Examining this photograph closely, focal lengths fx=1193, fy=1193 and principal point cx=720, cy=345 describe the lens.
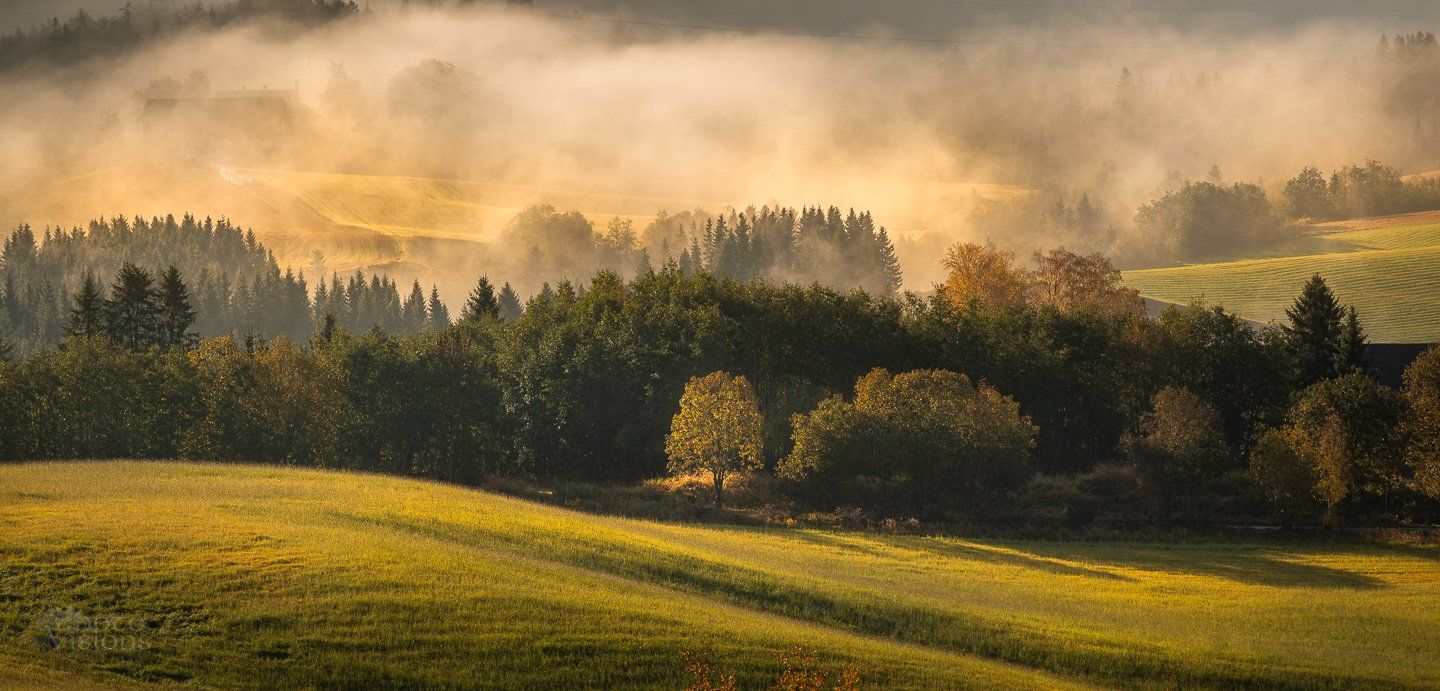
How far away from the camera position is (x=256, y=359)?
350 ft

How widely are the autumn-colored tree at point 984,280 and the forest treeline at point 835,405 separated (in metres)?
31.7

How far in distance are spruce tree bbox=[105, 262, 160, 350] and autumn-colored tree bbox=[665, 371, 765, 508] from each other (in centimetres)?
6881

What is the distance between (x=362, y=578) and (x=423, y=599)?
10.3 ft

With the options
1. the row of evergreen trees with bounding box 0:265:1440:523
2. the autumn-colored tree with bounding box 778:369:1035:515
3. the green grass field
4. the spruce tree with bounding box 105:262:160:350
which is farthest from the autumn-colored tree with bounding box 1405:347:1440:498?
the spruce tree with bounding box 105:262:160:350

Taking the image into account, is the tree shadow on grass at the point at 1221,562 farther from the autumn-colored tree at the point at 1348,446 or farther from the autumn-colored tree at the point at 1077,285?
the autumn-colored tree at the point at 1077,285

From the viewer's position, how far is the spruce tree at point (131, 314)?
128875mm

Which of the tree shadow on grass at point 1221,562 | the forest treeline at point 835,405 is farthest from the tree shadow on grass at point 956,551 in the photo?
the forest treeline at point 835,405

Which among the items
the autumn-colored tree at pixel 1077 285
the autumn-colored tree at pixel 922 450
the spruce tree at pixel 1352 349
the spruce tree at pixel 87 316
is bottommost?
the autumn-colored tree at pixel 922 450

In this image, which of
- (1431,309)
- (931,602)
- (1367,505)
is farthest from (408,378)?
(1431,309)

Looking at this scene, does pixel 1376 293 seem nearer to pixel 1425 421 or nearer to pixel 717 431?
pixel 1425 421

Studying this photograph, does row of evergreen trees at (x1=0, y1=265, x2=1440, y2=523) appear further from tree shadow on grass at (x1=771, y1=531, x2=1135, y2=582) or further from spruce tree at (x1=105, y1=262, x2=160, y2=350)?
spruce tree at (x1=105, y1=262, x2=160, y2=350)

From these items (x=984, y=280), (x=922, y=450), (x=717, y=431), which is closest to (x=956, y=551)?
(x=922, y=450)

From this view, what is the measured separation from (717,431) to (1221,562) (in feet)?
120

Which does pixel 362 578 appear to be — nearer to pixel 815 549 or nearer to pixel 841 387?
→ pixel 815 549
